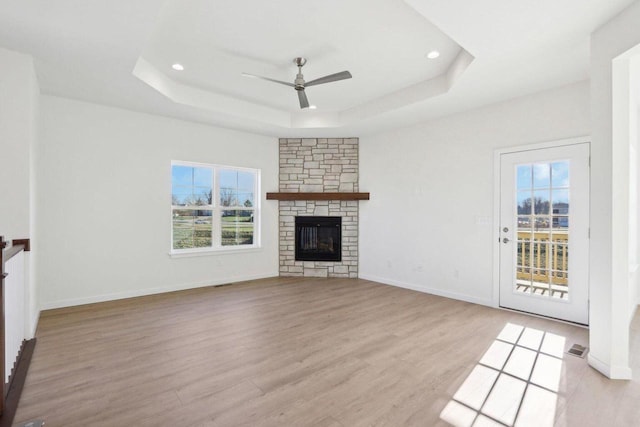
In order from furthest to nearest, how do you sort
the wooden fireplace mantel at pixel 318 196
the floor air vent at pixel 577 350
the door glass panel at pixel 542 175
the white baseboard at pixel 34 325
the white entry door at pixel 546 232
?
the wooden fireplace mantel at pixel 318 196 < the door glass panel at pixel 542 175 < the white entry door at pixel 546 232 < the white baseboard at pixel 34 325 < the floor air vent at pixel 577 350

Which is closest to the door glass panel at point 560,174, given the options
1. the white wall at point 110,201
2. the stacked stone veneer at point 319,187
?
the stacked stone veneer at point 319,187

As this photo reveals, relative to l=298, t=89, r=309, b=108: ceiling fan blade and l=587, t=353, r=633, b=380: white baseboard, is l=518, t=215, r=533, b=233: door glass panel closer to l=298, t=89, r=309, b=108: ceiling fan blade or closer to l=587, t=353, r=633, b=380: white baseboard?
l=587, t=353, r=633, b=380: white baseboard

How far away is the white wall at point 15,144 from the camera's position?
118 inches

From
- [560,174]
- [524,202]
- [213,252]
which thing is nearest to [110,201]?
[213,252]

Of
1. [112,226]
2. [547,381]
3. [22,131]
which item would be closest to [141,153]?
[112,226]

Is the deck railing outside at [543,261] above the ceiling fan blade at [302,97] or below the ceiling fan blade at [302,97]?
below

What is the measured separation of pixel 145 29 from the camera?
8.78 feet

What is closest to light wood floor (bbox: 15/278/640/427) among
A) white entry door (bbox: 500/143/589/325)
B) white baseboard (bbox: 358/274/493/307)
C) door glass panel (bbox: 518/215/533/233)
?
white baseboard (bbox: 358/274/493/307)

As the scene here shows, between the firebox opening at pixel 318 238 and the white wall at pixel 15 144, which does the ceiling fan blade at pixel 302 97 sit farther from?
the firebox opening at pixel 318 238

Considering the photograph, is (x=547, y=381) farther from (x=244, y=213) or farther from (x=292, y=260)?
(x=244, y=213)

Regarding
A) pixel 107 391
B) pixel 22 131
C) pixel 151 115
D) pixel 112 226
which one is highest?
pixel 151 115

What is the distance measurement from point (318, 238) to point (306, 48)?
12.5 ft

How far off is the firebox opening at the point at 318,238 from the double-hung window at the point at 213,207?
874 mm

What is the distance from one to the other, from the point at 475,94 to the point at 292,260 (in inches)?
167
